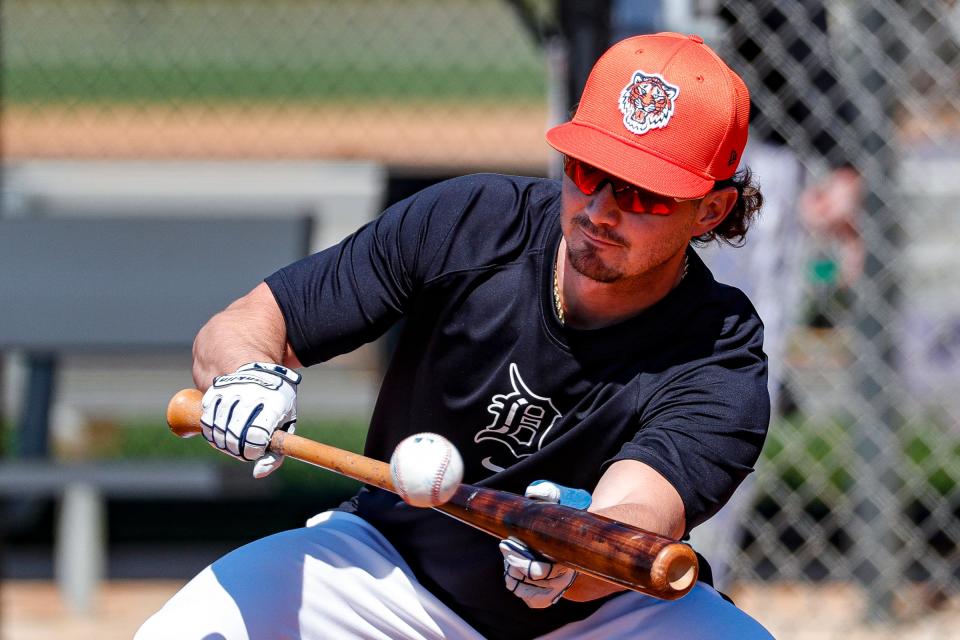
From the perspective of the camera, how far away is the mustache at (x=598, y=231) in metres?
2.12

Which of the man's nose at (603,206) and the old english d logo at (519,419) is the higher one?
the man's nose at (603,206)

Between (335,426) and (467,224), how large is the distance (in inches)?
184

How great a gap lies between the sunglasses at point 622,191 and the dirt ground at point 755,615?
282 cm

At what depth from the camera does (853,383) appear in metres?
4.62

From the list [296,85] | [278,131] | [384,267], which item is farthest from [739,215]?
[278,131]

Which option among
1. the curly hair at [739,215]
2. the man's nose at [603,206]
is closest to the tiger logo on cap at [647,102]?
the man's nose at [603,206]

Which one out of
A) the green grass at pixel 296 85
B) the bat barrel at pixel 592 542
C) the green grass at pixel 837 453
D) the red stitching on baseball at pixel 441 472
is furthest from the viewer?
the green grass at pixel 296 85

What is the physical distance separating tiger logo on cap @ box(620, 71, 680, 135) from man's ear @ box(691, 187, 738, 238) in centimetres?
20

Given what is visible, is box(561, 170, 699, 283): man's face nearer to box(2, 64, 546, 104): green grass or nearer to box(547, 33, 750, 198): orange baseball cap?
box(547, 33, 750, 198): orange baseball cap

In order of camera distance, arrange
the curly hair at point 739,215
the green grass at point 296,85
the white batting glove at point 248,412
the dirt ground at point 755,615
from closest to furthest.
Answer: the white batting glove at point 248,412 → the curly hair at point 739,215 → the dirt ground at point 755,615 → the green grass at point 296,85

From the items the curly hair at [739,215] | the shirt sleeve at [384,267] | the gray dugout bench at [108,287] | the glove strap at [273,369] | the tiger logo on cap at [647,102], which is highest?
the tiger logo on cap at [647,102]

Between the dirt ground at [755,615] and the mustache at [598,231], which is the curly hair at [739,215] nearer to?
the mustache at [598,231]

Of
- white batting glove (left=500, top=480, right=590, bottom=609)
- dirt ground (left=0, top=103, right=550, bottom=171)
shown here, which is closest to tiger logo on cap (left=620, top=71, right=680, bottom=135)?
white batting glove (left=500, top=480, right=590, bottom=609)

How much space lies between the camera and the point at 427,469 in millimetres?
1805
